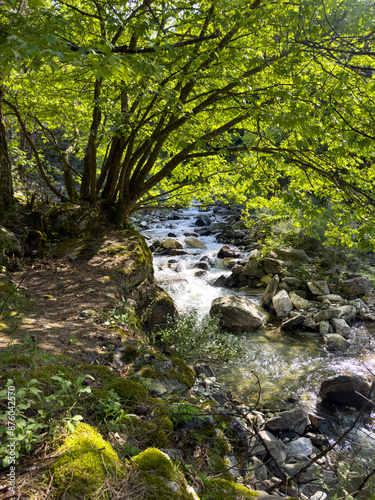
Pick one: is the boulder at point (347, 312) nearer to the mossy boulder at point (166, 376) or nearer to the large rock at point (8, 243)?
the mossy boulder at point (166, 376)

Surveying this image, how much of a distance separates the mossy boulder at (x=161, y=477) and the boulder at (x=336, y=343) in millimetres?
6350

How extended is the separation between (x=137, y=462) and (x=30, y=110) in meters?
7.41

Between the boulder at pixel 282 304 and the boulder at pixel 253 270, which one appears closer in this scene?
the boulder at pixel 282 304

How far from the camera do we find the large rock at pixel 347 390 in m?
5.07

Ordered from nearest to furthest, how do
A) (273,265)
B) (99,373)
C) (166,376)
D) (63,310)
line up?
1. (99,373)
2. (166,376)
3. (63,310)
4. (273,265)

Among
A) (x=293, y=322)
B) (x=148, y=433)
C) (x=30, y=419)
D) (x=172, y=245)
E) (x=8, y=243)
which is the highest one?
(x=30, y=419)

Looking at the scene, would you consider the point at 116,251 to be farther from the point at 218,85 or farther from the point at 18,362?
the point at 18,362

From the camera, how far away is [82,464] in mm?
1574

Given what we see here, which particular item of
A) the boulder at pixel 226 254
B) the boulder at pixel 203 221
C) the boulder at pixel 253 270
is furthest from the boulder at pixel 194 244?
the boulder at pixel 203 221

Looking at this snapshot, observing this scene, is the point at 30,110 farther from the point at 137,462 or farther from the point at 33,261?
the point at 137,462

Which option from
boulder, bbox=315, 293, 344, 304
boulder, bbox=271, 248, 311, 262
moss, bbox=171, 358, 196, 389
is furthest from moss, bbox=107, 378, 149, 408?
boulder, bbox=271, 248, 311, 262

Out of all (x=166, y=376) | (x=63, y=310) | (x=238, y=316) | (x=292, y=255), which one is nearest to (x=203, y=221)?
(x=292, y=255)

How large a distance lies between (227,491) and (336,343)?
19.8 feet

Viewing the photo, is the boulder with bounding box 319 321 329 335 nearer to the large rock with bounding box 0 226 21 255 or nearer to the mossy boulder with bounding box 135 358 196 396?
the mossy boulder with bounding box 135 358 196 396
